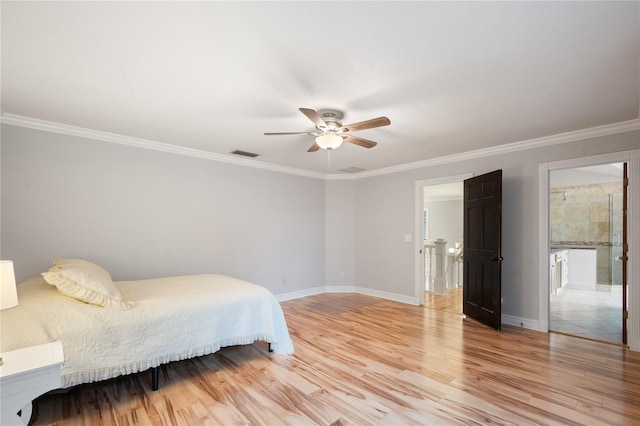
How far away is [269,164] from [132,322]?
3413mm

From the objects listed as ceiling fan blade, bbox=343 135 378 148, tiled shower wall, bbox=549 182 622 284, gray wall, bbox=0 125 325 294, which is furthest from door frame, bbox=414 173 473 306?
tiled shower wall, bbox=549 182 622 284

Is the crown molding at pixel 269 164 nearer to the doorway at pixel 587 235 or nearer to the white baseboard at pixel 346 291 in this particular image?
the white baseboard at pixel 346 291

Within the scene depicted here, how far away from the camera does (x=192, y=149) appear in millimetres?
4297

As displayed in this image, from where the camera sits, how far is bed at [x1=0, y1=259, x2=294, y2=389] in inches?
78.4

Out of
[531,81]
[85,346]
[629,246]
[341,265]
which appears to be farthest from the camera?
[341,265]

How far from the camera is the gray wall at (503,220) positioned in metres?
3.81

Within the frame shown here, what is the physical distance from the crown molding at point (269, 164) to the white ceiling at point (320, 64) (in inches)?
5.5

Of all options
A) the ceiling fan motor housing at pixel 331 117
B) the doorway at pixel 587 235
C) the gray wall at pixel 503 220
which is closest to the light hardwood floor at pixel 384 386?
the gray wall at pixel 503 220

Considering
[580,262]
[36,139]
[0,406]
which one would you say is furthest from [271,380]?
[580,262]

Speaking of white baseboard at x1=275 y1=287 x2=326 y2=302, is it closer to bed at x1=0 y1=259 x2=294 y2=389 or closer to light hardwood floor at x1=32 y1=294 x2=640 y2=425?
light hardwood floor at x1=32 y1=294 x2=640 y2=425

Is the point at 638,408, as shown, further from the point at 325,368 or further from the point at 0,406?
the point at 0,406

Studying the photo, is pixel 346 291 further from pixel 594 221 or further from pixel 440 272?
pixel 594 221

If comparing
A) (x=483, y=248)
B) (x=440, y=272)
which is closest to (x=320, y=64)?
(x=483, y=248)

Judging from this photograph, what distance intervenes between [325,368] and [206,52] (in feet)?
9.05
